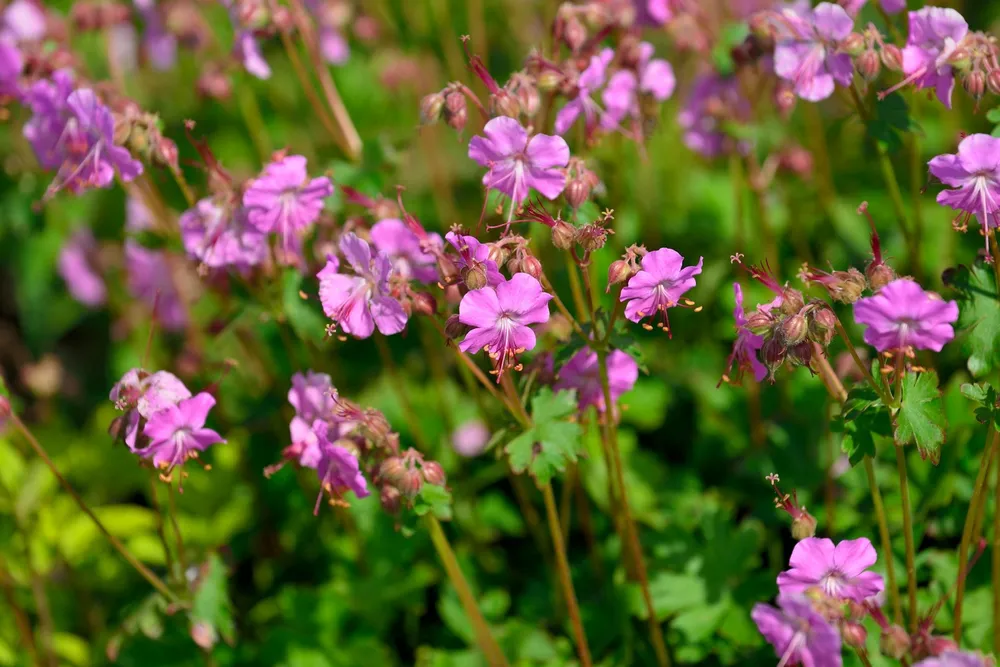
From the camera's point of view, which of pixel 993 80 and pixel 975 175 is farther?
pixel 993 80

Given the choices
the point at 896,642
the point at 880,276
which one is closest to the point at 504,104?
the point at 880,276

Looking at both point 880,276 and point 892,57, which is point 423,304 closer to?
point 880,276

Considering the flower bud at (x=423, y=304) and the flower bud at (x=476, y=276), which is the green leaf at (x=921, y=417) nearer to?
the flower bud at (x=476, y=276)

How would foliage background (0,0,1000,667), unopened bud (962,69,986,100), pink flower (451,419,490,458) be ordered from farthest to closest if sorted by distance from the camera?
pink flower (451,419,490,458)
foliage background (0,0,1000,667)
unopened bud (962,69,986,100)

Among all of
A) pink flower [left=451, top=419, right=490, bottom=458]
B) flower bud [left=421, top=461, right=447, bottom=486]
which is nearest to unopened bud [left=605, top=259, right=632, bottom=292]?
flower bud [left=421, top=461, right=447, bottom=486]

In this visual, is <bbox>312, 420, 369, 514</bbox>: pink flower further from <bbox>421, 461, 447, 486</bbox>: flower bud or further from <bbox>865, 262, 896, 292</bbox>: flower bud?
<bbox>865, 262, 896, 292</bbox>: flower bud

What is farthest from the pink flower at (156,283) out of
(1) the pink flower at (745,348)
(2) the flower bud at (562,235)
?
(1) the pink flower at (745,348)
